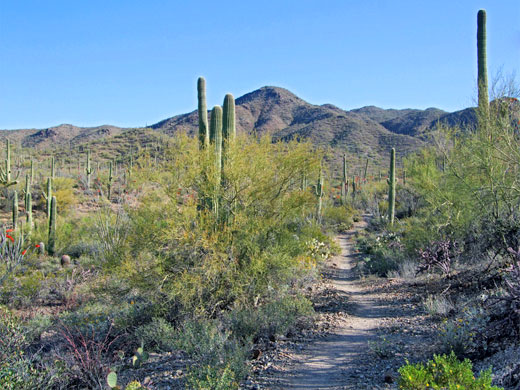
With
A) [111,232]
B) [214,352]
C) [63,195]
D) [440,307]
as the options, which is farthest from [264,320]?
[63,195]

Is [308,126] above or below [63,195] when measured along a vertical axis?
Answer: above

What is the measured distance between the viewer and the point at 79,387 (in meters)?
5.84

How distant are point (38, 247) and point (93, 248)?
289 centimetres

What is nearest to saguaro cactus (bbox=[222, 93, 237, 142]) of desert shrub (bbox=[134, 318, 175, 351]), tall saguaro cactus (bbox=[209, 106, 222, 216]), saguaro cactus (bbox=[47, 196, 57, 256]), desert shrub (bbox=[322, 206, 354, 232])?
tall saguaro cactus (bbox=[209, 106, 222, 216])

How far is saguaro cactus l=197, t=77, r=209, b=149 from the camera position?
31.0 feet

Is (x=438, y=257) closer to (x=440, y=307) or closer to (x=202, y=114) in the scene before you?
(x=440, y=307)

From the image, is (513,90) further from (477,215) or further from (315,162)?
(315,162)

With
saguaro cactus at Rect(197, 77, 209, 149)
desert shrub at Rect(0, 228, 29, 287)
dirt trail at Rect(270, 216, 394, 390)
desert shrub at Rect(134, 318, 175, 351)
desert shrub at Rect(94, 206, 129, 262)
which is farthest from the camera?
desert shrub at Rect(94, 206, 129, 262)

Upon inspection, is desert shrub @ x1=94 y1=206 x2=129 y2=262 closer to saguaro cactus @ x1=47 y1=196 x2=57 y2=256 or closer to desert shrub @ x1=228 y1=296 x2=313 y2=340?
desert shrub @ x1=228 y1=296 x2=313 y2=340

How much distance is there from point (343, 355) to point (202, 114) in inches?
257

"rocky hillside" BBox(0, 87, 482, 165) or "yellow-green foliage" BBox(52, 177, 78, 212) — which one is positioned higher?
"rocky hillside" BBox(0, 87, 482, 165)

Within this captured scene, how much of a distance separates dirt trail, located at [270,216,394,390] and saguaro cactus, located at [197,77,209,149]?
15.5 ft

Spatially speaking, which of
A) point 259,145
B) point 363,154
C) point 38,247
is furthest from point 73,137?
point 259,145

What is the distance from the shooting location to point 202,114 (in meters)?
10.2
